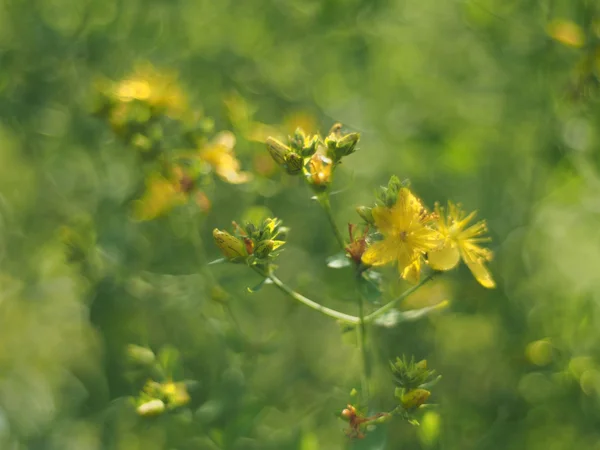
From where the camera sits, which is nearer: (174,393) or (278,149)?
(278,149)

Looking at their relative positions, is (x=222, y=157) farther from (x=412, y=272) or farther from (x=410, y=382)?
(x=410, y=382)

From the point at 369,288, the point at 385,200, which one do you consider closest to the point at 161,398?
the point at 369,288

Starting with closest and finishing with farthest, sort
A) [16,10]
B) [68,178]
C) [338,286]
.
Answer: [338,286] < [16,10] < [68,178]

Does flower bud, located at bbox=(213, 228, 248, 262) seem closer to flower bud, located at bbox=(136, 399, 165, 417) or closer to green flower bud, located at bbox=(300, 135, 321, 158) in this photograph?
green flower bud, located at bbox=(300, 135, 321, 158)

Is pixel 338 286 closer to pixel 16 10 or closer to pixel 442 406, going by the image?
pixel 442 406

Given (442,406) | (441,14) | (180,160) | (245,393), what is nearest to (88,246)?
(180,160)

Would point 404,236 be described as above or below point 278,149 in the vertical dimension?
below
